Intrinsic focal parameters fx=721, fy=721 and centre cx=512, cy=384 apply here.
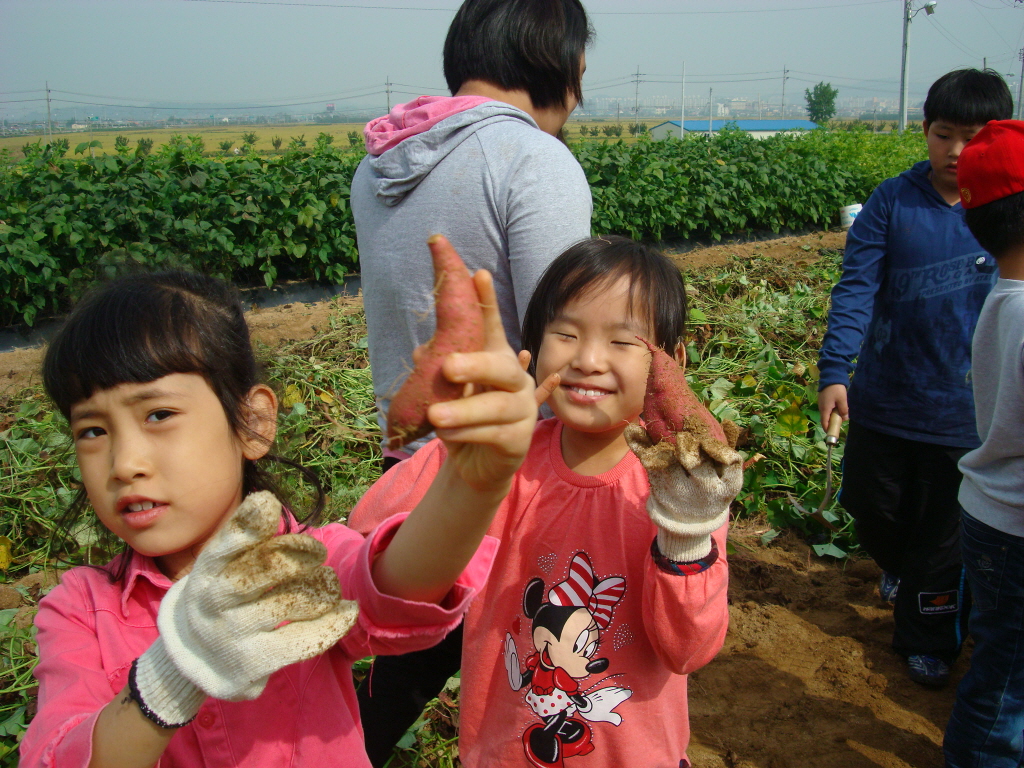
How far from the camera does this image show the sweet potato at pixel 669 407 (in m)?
1.20

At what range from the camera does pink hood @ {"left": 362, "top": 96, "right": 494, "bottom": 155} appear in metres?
1.69

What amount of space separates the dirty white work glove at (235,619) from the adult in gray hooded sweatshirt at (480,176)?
0.69m

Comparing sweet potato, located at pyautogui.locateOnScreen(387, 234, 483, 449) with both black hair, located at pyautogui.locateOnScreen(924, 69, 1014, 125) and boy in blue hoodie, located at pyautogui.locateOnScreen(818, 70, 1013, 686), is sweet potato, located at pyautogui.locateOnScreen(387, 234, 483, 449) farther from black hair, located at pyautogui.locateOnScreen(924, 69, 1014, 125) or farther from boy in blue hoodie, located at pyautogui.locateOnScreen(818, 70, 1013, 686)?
black hair, located at pyautogui.locateOnScreen(924, 69, 1014, 125)

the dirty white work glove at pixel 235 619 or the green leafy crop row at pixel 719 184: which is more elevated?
the green leafy crop row at pixel 719 184

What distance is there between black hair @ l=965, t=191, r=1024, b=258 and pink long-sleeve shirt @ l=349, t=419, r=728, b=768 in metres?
1.16

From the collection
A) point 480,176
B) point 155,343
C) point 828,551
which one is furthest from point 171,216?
point 155,343

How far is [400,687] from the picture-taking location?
1.91 m

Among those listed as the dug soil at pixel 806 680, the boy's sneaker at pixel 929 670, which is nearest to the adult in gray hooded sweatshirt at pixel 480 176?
the dug soil at pixel 806 680

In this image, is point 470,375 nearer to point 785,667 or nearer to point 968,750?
point 968,750

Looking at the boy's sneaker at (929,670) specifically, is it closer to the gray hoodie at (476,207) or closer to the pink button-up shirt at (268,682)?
the gray hoodie at (476,207)

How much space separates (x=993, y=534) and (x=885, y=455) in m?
0.83

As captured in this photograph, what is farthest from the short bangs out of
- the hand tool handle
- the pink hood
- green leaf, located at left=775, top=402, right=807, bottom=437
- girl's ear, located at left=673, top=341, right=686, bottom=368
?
green leaf, located at left=775, top=402, right=807, bottom=437

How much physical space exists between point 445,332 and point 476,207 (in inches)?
34.6

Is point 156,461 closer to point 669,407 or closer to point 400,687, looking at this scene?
point 669,407
